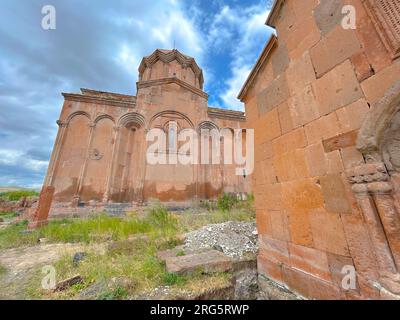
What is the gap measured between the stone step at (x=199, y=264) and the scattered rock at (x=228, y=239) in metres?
0.51

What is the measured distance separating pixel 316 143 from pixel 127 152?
10271 millimetres

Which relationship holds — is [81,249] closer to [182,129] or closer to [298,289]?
[298,289]

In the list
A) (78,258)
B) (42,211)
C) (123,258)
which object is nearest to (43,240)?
(42,211)

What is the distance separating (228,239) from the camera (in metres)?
4.50

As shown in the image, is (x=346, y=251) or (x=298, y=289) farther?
(x=298, y=289)

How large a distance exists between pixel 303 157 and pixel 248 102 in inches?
75.4

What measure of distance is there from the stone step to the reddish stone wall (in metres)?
0.76

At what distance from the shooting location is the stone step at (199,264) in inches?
118

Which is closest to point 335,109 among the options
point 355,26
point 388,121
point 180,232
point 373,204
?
point 388,121

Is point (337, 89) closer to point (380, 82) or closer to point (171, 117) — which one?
point (380, 82)

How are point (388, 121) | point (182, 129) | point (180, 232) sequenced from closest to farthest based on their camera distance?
point (388, 121) → point (180, 232) → point (182, 129)

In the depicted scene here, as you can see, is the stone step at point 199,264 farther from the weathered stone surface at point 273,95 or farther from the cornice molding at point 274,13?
the cornice molding at point 274,13

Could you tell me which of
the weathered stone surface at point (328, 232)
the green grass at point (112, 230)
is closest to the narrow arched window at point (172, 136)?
the green grass at point (112, 230)
